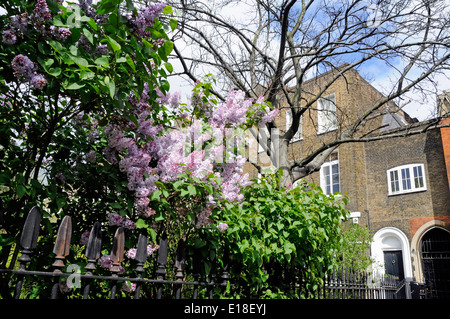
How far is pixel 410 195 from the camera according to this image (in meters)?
14.2

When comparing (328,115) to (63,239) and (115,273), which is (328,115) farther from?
(63,239)

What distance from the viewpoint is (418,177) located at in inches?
559

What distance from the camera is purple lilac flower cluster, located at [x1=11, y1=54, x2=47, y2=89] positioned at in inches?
64.4

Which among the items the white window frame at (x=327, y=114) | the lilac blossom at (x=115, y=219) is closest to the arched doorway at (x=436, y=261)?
the white window frame at (x=327, y=114)

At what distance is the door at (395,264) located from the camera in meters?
14.0

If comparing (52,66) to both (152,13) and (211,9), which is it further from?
(211,9)

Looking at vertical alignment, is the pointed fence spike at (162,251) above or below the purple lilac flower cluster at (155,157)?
below

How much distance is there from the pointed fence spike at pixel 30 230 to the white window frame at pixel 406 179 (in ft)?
51.2

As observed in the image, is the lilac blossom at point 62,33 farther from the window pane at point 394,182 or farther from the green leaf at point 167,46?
the window pane at point 394,182

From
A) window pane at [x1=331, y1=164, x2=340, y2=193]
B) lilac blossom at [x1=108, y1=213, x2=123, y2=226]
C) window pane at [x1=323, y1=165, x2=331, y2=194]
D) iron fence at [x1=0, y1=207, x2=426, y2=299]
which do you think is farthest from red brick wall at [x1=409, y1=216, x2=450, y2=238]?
lilac blossom at [x1=108, y1=213, x2=123, y2=226]

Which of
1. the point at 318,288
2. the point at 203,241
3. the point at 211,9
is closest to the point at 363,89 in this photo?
the point at 211,9

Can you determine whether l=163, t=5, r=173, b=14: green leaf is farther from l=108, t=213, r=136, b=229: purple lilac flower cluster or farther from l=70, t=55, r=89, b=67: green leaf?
l=108, t=213, r=136, b=229: purple lilac flower cluster

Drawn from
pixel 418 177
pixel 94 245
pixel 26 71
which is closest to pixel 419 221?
pixel 418 177

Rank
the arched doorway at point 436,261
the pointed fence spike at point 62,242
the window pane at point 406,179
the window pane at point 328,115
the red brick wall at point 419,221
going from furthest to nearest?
the window pane at point 406,179, the red brick wall at point 419,221, the arched doorway at point 436,261, the window pane at point 328,115, the pointed fence spike at point 62,242
